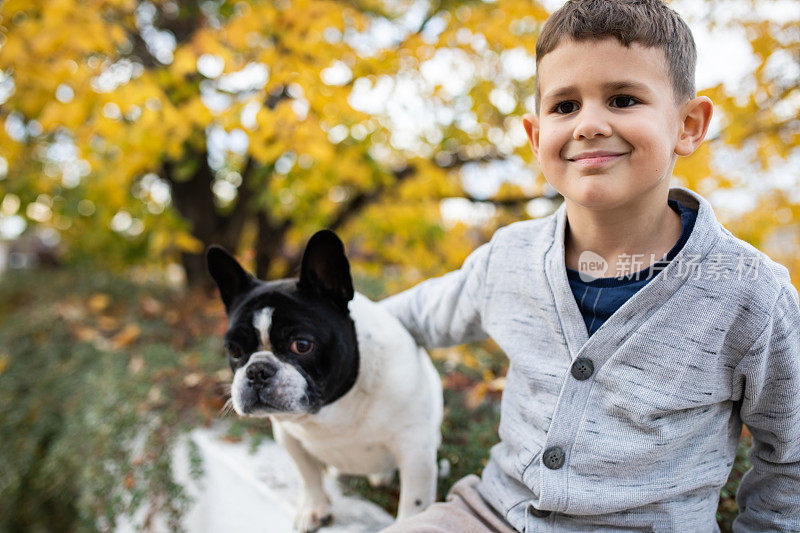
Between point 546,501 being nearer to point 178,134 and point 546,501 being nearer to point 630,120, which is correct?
point 630,120

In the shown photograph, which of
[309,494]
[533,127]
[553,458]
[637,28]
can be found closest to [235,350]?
[309,494]

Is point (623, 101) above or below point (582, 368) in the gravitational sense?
above

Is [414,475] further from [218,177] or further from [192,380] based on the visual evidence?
[218,177]

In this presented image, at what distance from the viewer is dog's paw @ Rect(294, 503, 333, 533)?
169 cm

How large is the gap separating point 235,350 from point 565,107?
3.26ft

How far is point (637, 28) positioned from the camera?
3.40ft

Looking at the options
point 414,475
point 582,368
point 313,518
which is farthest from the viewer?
point 313,518

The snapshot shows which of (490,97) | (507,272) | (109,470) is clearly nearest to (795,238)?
(490,97)

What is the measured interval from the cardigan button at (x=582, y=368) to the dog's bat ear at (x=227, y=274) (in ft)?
2.87

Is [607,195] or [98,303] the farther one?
[98,303]

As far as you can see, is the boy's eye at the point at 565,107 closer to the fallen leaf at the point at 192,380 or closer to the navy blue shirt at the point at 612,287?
the navy blue shirt at the point at 612,287

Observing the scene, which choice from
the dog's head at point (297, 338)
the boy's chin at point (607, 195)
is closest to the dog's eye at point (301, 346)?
the dog's head at point (297, 338)

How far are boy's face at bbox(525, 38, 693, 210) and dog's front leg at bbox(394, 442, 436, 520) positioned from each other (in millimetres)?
809

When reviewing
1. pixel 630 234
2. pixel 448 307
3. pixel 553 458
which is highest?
pixel 630 234
